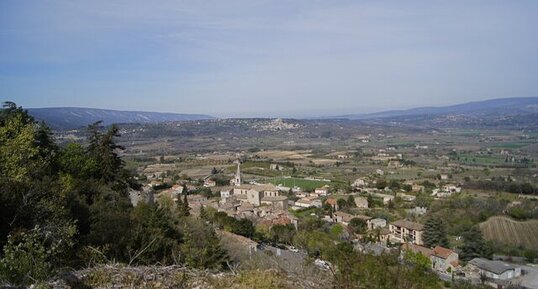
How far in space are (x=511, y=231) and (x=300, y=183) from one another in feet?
97.2

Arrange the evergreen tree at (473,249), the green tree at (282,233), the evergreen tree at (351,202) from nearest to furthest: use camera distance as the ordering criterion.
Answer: the green tree at (282,233), the evergreen tree at (473,249), the evergreen tree at (351,202)

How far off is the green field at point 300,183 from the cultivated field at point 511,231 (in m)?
22.8

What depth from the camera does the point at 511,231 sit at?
36906 millimetres

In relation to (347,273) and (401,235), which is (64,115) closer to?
(401,235)

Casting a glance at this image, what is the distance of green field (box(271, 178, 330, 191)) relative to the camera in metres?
58.1

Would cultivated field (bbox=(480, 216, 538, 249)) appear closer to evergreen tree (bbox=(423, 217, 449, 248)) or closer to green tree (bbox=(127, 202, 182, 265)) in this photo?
evergreen tree (bbox=(423, 217, 449, 248))

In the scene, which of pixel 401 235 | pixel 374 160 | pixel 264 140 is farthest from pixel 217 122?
pixel 401 235

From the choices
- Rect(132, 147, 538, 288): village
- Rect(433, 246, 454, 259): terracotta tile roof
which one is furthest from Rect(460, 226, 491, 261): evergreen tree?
Rect(433, 246, 454, 259): terracotta tile roof

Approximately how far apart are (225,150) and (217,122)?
5743 cm

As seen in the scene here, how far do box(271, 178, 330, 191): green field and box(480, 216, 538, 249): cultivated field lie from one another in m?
22.8

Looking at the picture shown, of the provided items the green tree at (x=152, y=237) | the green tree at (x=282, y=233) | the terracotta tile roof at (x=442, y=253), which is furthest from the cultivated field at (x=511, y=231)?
the green tree at (x=152, y=237)

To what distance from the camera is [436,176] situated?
2504 inches

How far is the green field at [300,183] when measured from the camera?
5806 cm

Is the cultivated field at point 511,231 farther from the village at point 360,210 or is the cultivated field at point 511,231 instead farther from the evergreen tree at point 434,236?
the evergreen tree at point 434,236
